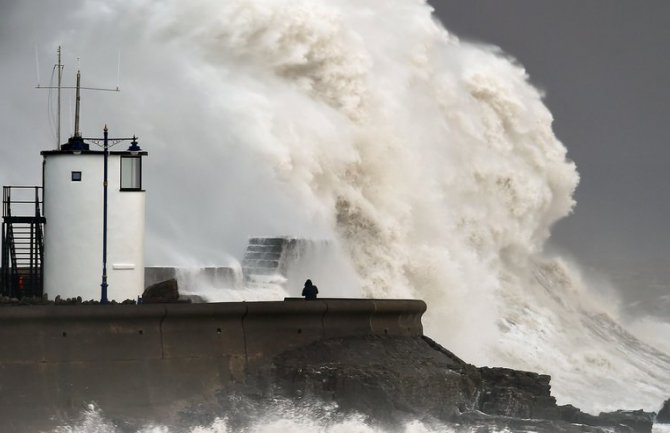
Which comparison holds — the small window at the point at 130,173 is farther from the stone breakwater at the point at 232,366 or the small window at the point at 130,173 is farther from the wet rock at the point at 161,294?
the stone breakwater at the point at 232,366

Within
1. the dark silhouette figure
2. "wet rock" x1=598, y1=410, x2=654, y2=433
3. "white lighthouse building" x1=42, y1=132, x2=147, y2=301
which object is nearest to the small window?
"white lighthouse building" x1=42, y1=132, x2=147, y2=301

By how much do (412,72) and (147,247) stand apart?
472 inches

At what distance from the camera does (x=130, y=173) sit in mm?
20641

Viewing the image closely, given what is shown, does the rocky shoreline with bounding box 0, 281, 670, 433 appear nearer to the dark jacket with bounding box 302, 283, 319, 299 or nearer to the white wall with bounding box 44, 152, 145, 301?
the white wall with bounding box 44, 152, 145, 301

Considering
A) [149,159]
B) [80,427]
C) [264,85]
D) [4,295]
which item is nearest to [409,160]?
[264,85]

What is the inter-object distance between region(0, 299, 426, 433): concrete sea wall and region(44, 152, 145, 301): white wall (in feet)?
5.05

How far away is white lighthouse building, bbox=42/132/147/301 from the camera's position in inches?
806

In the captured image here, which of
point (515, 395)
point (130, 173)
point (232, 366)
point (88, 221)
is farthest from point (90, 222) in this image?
point (515, 395)

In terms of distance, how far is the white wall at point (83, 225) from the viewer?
67.2 feet

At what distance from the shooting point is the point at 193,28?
32.0m

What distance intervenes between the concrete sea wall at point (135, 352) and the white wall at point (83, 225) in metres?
1.54

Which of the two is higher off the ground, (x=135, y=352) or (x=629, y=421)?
(x=135, y=352)

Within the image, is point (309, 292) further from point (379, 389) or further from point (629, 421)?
point (629, 421)

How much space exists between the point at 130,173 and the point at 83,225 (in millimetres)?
724
